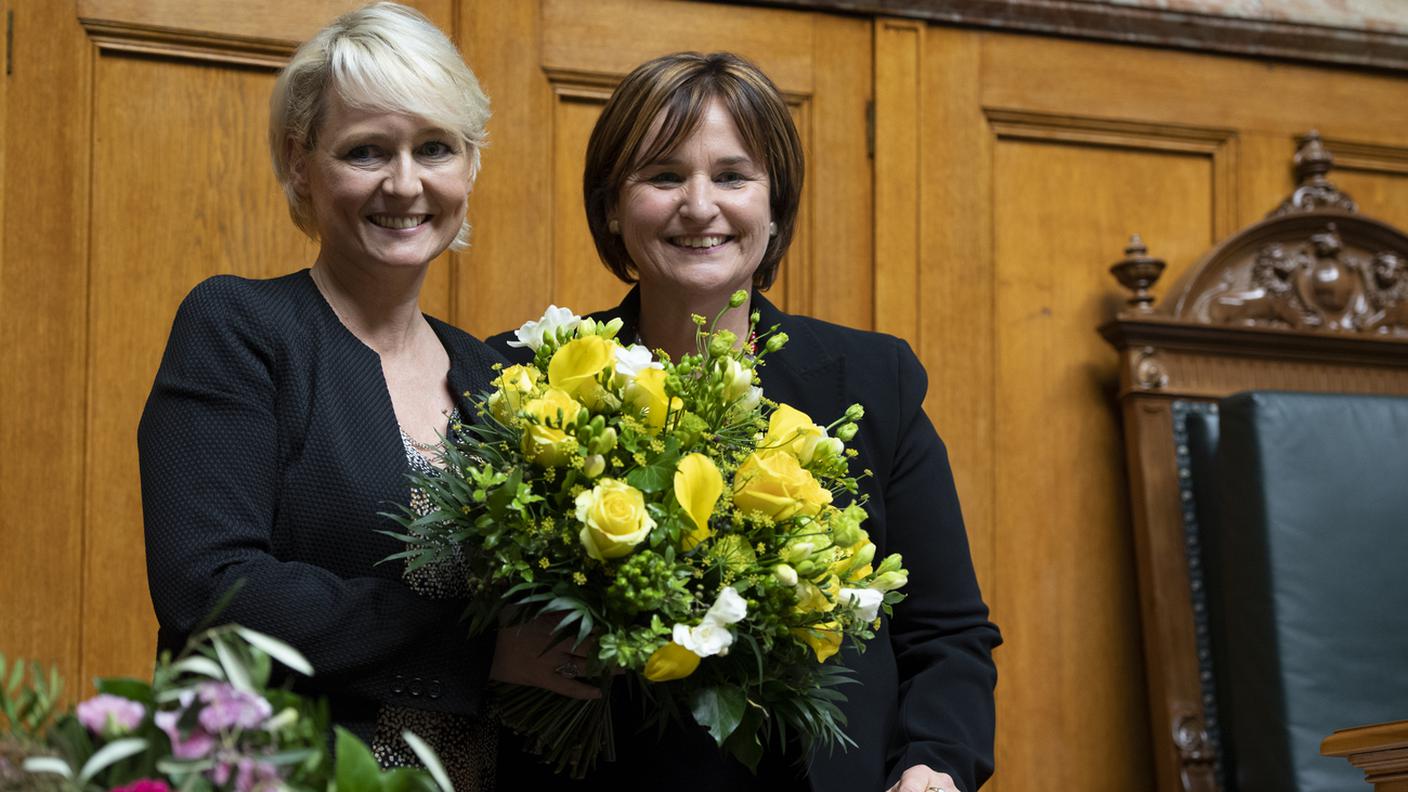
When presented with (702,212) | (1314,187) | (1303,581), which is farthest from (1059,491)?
(702,212)

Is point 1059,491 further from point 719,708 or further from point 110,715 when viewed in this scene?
point 110,715

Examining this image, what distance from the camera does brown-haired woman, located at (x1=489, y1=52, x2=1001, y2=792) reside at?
1.81 metres

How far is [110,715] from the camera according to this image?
882 mm

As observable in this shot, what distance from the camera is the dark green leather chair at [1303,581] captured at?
2867mm

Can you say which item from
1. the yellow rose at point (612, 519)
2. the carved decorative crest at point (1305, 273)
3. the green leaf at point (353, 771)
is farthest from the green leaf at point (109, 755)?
the carved decorative crest at point (1305, 273)

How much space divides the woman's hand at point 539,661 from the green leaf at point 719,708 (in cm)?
11

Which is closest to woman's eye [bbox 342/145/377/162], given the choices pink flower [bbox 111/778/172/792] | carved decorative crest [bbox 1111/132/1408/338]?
pink flower [bbox 111/778/172/792]

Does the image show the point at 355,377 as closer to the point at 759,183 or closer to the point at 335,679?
the point at 335,679

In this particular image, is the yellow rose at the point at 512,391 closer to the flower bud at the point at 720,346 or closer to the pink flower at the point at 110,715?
the flower bud at the point at 720,346

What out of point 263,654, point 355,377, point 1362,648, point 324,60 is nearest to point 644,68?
point 324,60

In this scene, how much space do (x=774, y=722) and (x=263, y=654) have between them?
78cm

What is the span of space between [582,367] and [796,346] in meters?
0.63

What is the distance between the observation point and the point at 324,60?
5.28 ft

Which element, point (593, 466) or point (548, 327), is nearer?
point (593, 466)
